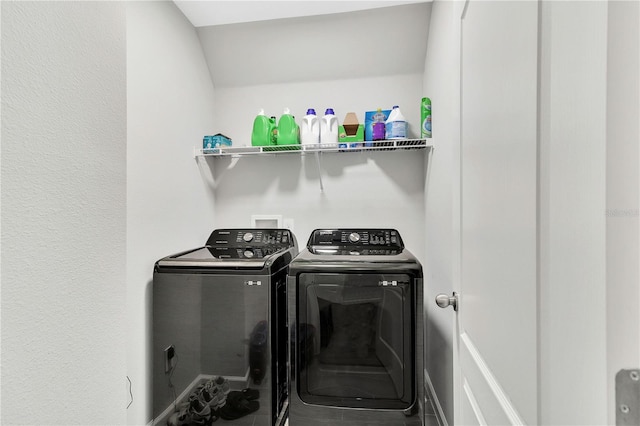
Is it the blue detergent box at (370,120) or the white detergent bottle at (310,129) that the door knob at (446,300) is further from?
the white detergent bottle at (310,129)

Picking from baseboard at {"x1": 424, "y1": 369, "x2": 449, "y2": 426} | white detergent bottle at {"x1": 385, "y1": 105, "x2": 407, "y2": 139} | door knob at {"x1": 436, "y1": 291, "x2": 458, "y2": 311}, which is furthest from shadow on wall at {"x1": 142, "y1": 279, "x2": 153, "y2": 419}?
white detergent bottle at {"x1": 385, "y1": 105, "x2": 407, "y2": 139}

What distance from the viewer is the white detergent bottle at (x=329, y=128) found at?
7.68ft

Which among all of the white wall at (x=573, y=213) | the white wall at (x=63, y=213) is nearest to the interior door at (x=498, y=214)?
the white wall at (x=573, y=213)

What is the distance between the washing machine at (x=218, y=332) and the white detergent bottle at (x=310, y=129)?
1.06 m

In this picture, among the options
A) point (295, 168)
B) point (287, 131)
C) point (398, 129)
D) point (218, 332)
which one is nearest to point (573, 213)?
point (218, 332)

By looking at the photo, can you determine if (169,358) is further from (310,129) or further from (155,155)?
(310,129)

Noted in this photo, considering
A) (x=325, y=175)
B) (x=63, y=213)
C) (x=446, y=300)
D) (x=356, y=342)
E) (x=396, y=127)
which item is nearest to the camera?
(x=63, y=213)

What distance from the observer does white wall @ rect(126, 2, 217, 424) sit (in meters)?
1.70

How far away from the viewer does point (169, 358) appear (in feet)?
5.75

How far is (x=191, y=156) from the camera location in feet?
7.65

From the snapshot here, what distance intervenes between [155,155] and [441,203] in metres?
1.84

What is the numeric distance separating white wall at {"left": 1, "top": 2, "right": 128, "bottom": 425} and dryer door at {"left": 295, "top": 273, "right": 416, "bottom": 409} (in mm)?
966

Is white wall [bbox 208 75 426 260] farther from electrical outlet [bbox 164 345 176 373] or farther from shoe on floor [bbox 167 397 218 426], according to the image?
shoe on floor [bbox 167 397 218 426]

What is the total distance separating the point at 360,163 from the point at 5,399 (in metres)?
2.34
